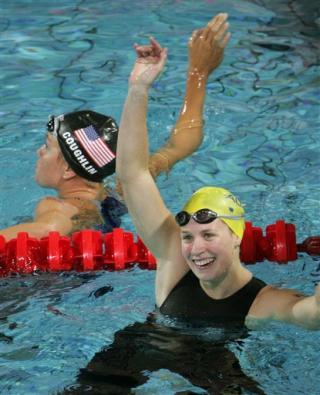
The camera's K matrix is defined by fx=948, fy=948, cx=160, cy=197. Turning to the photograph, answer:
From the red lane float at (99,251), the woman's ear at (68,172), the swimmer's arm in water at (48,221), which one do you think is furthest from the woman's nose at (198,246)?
the woman's ear at (68,172)

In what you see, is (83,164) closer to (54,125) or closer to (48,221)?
(54,125)

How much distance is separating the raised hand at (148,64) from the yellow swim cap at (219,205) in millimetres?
521

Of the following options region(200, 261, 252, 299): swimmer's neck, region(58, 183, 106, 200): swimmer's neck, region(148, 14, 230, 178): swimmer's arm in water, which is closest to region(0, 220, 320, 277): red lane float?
region(58, 183, 106, 200): swimmer's neck

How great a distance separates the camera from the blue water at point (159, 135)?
13.6 ft

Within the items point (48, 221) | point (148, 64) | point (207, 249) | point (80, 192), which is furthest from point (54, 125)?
point (207, 249)

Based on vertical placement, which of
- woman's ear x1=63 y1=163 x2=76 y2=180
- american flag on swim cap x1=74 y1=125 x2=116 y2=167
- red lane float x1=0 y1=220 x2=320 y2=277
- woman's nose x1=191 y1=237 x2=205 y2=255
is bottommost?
red lane float x1=0 y1=220 x2=320 y2=277

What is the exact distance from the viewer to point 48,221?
490 cm

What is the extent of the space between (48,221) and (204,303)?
4.26ft

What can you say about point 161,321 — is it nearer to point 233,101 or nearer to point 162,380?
point 162,380

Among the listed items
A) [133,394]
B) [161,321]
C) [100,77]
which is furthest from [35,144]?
[133,394]

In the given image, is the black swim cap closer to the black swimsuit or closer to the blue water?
the blue water

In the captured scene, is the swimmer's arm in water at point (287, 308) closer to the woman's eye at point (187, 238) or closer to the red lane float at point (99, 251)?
the woman's eye at point (187, 238)

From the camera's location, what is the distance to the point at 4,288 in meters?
4.64

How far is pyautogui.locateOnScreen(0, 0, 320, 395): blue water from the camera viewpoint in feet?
13.6
